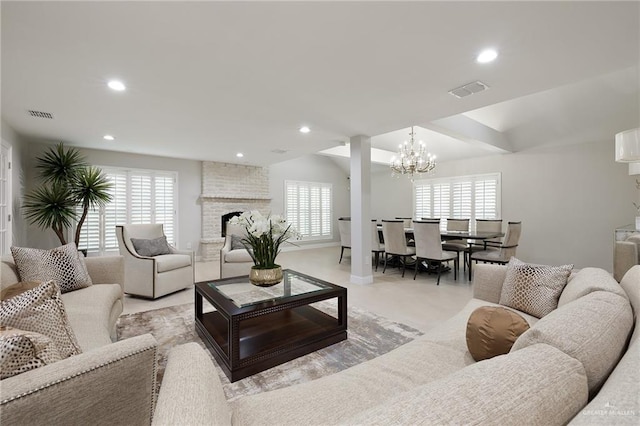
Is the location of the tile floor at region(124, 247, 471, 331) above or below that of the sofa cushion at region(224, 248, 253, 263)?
below

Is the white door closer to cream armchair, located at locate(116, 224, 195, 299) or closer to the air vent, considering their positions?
the air vent

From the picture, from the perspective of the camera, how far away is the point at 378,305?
3.30 metres

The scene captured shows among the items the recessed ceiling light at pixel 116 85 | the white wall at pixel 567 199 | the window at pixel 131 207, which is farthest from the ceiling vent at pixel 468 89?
the window at pixel 131 207

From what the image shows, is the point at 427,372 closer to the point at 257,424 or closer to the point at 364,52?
the point at 257,424

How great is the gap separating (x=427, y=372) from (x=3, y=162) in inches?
208

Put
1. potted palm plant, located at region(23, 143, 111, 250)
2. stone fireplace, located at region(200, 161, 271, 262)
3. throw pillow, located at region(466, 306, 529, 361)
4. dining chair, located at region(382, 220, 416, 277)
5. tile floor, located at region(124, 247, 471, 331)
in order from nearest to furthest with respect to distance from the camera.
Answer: throw pillow, located at region(466, 306, 529, 361)
tile floor, located at region(124, 247, 471, 331)
potted palm plant, located at region(23, 143, 111, 250)
dining chair, located at region(382, 220, 416, 277)
stone fireplace, located at region(200, 161, 271, 262)

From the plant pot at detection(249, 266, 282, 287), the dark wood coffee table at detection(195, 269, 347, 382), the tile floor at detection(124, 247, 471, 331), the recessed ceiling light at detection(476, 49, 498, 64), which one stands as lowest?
the tile floor at detection(124, 247, 471, 331)

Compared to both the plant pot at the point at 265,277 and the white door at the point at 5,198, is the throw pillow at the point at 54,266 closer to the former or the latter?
the plant pot at the point at 265,277

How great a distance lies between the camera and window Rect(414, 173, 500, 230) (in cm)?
625

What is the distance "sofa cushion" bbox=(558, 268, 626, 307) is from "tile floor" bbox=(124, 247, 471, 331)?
54.0 inches

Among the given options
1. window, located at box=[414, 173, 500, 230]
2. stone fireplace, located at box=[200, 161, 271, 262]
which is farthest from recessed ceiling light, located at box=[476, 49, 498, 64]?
stone fireplace, located at box=[200, 161, 271, 262]

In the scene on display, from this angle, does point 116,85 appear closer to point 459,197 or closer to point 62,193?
point 62,193

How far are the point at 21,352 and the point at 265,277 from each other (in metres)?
1.77

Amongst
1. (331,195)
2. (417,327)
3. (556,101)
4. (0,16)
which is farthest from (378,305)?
(331,195)
